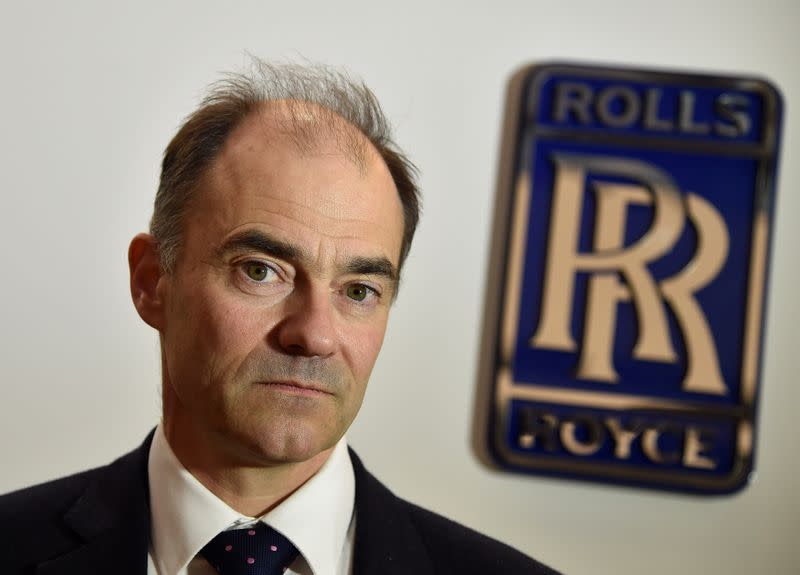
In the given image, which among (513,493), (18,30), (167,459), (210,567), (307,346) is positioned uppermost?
(18,30)

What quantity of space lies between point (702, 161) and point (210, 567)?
1866mm

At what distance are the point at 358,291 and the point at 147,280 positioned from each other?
34 centimetres

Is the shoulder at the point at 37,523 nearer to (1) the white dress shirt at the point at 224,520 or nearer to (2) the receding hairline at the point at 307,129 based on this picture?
(1) the white dress shirt at the point at 224,520

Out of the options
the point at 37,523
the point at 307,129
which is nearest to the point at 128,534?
the point at 37,523

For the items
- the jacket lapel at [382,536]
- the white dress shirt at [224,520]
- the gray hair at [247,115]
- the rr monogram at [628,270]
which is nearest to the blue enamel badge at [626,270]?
the rr monogram at [628,270]

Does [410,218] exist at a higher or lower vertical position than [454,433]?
higher

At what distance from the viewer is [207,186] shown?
59.3 inches

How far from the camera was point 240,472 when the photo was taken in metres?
1.45

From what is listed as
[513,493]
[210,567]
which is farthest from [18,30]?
[210,567]

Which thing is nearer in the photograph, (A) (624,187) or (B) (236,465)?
(B) (236,465)

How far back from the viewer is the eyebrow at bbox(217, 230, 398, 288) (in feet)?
4.63

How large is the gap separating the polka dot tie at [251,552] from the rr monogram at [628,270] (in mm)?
1530

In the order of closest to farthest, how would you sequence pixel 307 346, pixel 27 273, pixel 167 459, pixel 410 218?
1. pixel 307 346
2. pixel 167 459
3. pixel 410 218
4. pixel 27 273

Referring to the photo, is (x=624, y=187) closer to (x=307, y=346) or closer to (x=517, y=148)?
(x=517, y=148)
